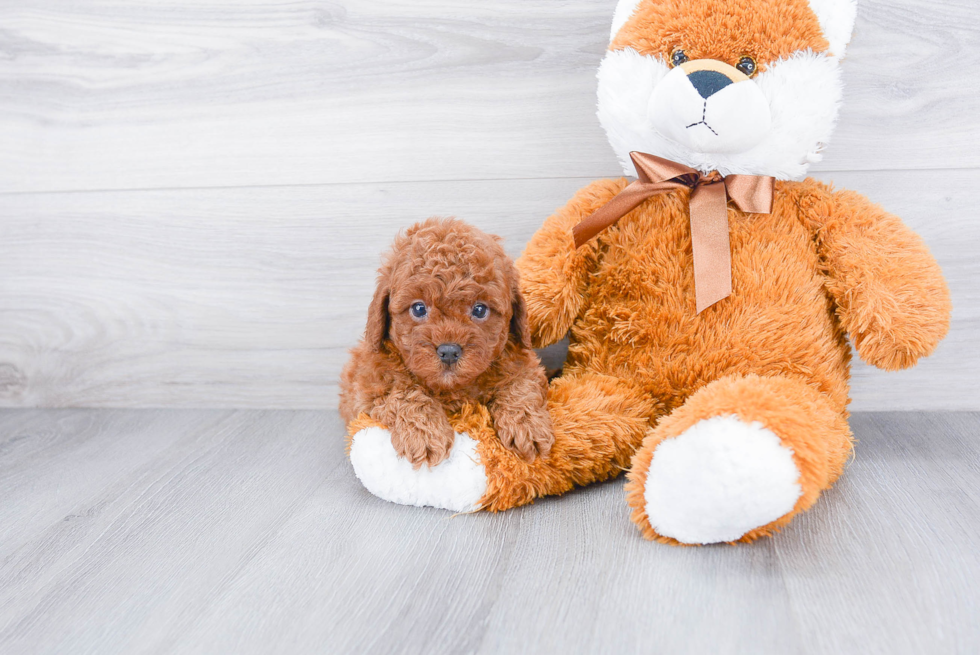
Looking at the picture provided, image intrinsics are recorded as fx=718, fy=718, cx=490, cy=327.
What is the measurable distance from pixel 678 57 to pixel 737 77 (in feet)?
0.25

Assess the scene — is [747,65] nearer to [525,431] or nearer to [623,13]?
[623,13]

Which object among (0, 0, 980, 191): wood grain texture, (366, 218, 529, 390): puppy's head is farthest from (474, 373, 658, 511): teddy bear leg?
(0, 0, 980, 191): wood grain texture

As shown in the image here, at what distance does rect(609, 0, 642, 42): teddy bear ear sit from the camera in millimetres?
888

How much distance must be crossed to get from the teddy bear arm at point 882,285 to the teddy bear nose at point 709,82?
0.77 feet

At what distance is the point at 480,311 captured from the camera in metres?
0.78

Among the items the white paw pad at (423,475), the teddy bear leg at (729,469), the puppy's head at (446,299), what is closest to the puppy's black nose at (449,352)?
the puppy's head at (446,299)

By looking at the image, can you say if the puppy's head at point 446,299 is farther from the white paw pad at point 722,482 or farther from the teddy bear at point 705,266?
the white paw pad at point 722,482

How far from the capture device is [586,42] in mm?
1036

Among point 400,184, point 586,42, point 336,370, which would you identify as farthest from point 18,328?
point 586,42

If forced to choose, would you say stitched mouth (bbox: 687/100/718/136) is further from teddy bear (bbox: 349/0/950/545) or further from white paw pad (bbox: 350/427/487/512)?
white paw pad (bbox: 350/427/487/512)

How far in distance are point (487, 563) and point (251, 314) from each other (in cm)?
68

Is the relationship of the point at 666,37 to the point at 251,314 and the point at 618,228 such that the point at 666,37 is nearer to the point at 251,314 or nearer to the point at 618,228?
the point at 618,228

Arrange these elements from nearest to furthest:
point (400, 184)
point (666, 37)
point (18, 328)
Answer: point (666, 37), point (400, 184), point (18, 328)

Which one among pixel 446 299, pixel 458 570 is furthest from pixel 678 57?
pixel 458 570
